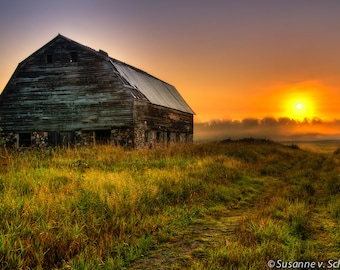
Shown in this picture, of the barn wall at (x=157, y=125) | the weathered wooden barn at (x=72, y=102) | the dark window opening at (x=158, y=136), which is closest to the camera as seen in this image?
the weathered wooden barn at (x=72, y=102)

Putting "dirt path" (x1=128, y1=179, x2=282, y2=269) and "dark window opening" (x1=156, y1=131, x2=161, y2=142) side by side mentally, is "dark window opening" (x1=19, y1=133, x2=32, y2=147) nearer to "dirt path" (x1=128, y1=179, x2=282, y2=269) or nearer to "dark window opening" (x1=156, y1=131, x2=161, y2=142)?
"dark window opening" (x1=156, y1=131, x2=161, y2=142)

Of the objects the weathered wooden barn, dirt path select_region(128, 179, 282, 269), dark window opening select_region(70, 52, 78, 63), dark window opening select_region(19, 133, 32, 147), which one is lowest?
dirt path select_region(128, 179, 282, 269)

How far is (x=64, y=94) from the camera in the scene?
25.5 m

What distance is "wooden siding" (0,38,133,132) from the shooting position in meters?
24.6

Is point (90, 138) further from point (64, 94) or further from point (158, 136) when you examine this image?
point (158, 136)

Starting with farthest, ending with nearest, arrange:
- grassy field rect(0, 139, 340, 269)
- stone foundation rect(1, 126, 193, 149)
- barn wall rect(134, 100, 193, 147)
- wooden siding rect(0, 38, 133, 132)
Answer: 1. barn wall rect(134, 100, 193, 147)
2. wooden siding rect(0, 38, 133, 132)
3. stone foundation rect(1, 126, 193, 149)
4. grassy field rect(0, 139, 340, 269)

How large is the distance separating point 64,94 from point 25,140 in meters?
5.11

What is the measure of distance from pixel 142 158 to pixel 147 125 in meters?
11.1

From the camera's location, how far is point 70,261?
478 centimetres

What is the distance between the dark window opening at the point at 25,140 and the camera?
87.2ft

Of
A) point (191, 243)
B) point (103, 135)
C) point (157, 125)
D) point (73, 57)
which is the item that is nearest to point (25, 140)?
point (103, 135)

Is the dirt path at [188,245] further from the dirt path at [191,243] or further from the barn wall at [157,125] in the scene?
the barn wall at [157,125]

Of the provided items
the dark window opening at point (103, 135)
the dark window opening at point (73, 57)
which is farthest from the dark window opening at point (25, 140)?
the dark window opening at point (73, 57)

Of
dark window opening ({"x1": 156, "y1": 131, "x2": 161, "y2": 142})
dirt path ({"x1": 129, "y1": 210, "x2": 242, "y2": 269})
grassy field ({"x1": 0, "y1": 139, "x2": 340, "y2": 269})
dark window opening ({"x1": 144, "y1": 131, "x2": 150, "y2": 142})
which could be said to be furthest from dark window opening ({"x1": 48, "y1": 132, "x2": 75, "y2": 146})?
dirt path ({"x1": 129, "y1": 210, "x2": 242, "y2": 269})
